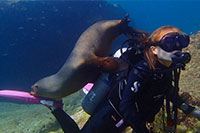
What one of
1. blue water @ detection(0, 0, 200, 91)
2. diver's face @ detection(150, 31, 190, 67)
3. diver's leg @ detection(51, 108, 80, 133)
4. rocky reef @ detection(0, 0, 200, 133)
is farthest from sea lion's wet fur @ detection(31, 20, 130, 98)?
blue water @ detection(0, 0, 200, 91)

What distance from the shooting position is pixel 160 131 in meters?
3.33

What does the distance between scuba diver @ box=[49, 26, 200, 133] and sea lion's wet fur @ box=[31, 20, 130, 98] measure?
0.45 metres

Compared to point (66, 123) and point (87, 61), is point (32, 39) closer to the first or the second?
point (66, 123)

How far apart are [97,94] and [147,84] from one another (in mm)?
1131

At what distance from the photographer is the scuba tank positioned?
337 cm

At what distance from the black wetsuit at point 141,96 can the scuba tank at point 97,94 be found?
356 mm

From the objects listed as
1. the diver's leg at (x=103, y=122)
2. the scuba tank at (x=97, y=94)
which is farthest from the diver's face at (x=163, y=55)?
the diver's leg at (x=103, y=122)

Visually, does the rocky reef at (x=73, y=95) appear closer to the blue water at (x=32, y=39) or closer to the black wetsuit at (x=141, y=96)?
the blue water at (x=32, y=39)

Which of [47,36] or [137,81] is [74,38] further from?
[137,81]

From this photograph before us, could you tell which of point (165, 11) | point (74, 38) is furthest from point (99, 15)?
point (165, 11)

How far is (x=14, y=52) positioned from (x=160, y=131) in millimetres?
20088

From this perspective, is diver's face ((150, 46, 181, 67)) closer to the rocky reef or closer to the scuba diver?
the scuba diver

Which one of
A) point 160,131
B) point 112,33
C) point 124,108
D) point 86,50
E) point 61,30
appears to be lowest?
point 61,30

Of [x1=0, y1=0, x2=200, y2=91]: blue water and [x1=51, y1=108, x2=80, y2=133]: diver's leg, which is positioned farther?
[x1=0, y1=0, x2=200, y2=91]: blue water
